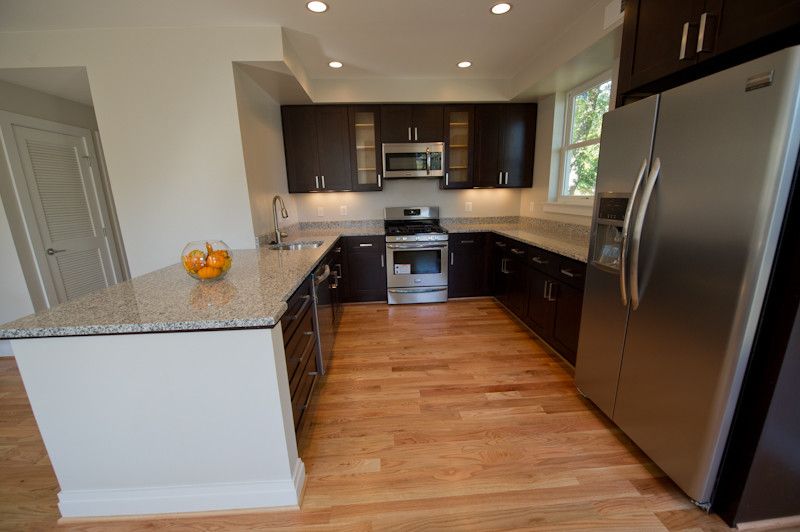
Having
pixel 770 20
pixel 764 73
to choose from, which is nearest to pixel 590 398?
pixel 764 73

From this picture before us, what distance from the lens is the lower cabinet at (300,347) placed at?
145 cm

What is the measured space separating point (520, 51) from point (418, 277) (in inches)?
96.4

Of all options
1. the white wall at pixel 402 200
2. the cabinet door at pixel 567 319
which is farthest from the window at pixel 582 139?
the cabinet door at pixel 567 319

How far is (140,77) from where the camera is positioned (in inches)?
89.2

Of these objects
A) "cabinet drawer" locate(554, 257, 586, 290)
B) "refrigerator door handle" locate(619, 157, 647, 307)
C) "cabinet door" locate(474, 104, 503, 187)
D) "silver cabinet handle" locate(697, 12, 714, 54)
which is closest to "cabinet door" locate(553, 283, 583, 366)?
"cabinet drawer" locate(554, 257, 586, 290)

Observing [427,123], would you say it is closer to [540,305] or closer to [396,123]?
[396,123]

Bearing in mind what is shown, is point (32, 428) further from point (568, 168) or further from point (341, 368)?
point (568, 168)

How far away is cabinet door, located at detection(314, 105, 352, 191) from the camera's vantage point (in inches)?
135

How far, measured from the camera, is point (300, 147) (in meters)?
3.50

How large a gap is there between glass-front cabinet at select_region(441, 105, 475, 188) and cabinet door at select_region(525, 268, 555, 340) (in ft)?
4.95

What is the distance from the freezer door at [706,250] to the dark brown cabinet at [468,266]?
225cm

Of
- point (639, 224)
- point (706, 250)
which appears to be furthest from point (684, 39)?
point (706, 250)

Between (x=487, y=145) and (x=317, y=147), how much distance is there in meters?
2.03

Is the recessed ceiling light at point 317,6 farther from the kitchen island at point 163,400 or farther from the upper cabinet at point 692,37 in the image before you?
the kitchen island at point 163,400
